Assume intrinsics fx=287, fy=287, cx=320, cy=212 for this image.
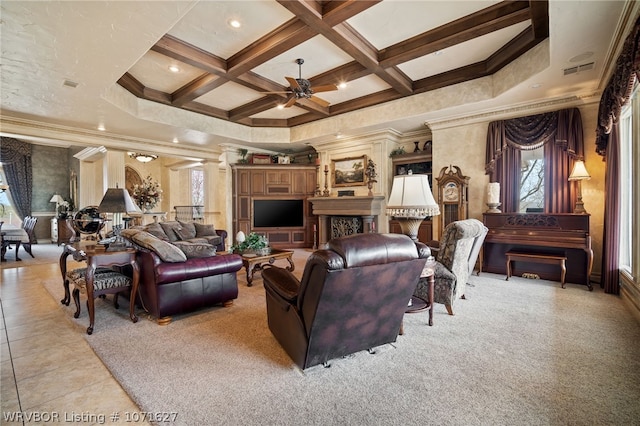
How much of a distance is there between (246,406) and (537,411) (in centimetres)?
165

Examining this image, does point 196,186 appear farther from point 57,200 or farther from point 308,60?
point 308,60

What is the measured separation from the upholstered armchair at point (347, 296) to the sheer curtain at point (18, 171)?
1064cm

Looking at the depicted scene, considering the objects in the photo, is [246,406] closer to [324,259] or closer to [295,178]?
[324,259]

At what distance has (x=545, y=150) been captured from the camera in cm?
466

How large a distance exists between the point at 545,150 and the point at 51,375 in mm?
6495

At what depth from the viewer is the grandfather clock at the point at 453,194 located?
5383mm

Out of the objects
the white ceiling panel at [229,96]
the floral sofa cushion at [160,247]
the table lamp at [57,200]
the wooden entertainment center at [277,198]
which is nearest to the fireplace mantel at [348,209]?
the wooden entertainment center at [277,198]

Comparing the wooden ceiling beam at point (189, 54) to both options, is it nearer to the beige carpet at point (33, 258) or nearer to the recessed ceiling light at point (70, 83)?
the recessed ceiling light at point (70, 83)

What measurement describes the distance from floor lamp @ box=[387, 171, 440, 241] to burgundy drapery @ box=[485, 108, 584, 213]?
328 centimetres

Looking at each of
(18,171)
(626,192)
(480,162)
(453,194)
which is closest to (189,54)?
(453,194)

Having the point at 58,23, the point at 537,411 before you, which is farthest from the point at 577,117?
the point at 58,23

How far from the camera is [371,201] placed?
21.2 feet

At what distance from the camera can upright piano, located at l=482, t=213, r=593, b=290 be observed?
4086 mm

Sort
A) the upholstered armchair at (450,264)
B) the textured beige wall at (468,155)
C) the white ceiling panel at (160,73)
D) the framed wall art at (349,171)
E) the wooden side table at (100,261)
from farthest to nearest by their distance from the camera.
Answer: the framed wall art at (349,171) → the textured beige wall at (468,155) → the white ceiling panel at (160,73) → the upholstered armchair at (450,264) → the wooden side table at (100,261)
